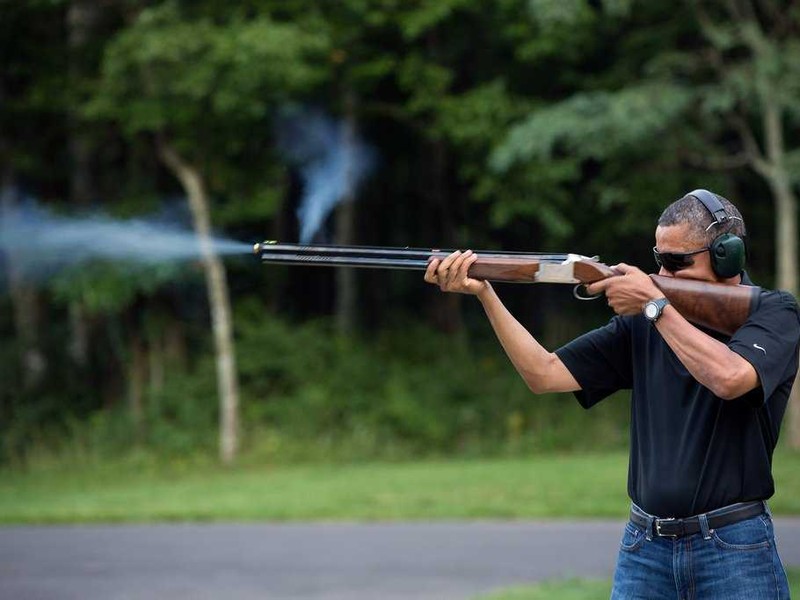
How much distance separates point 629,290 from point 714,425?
51 cm

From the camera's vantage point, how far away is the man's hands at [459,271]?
4500mm

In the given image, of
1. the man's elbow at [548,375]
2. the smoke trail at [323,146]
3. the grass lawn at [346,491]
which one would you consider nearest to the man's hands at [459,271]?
the man's elbow at [548,375]

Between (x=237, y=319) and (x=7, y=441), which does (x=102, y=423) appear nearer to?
(x=7, y=441)

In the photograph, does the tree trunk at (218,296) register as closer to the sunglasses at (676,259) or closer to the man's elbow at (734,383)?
the sunglasses at (676,259)

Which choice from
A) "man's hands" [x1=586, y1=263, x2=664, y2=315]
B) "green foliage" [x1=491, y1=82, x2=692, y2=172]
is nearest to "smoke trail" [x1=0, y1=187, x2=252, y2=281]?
"man's hands" [x1=586, y1=263, x2=664, y2=315]

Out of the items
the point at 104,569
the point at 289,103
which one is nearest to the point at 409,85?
the point at 289,103

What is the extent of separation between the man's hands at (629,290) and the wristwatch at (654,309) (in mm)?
41

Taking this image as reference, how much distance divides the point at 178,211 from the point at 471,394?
5.49m

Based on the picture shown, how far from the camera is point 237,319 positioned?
21906mm

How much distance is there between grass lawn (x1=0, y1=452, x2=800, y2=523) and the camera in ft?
41.3

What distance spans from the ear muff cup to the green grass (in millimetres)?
3934

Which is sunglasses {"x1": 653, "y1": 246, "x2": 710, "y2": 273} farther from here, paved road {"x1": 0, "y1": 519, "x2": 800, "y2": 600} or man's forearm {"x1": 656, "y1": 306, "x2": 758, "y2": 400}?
paved road {"x1": 0, "y1": 519, "x2": 800, "y2": 600}

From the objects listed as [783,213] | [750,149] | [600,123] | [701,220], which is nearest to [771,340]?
[701,220]

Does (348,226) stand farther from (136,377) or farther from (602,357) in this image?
(602,357)
